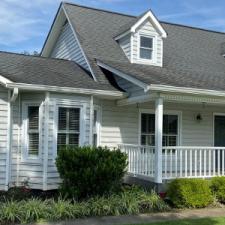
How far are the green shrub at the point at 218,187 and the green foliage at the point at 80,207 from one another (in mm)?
1799

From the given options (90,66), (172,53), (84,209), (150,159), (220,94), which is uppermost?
(172,53)

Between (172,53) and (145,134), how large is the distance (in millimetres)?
4518

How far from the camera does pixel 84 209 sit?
31.4 ft

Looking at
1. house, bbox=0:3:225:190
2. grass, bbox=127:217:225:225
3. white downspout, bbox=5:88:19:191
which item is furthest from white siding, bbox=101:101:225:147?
grass, bbox=127:217:225:225

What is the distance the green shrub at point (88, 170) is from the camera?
397 inches

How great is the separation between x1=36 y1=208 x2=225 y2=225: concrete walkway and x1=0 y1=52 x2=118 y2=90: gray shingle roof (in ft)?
14.1

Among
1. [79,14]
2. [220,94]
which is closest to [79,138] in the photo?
[220,94]

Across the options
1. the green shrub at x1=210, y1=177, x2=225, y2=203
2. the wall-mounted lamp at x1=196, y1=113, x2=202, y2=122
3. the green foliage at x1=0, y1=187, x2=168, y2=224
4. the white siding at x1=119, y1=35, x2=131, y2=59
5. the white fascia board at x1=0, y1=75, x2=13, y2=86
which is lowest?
the green foliage at x1=0, y1=187, x2=168, y2=224

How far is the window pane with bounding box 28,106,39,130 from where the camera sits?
1182cm

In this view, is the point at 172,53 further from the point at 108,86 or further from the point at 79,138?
the point at 79,138

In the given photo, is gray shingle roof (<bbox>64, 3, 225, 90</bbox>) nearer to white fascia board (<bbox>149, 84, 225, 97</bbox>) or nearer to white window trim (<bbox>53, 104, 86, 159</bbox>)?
white fascia board (<bbox>149, 84, 225, 97</bbox>)

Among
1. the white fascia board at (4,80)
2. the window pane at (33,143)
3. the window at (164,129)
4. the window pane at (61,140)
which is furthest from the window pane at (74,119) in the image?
the window at (164,129)

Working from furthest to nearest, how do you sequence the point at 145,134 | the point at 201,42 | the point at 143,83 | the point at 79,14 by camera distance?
1. the point at 201,42
2. the point at 79,14
3. the point at 145,134
4. the point at 143,83

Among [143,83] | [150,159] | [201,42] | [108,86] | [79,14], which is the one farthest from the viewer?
[201,42]
